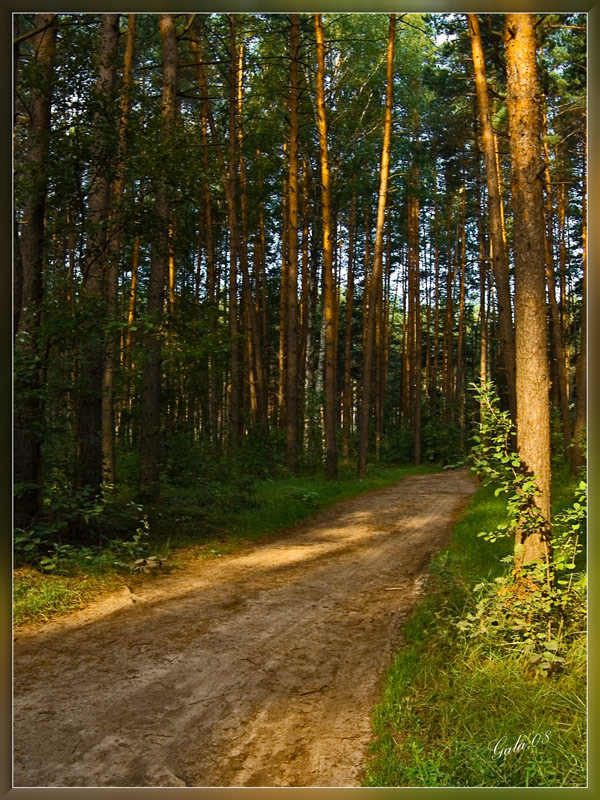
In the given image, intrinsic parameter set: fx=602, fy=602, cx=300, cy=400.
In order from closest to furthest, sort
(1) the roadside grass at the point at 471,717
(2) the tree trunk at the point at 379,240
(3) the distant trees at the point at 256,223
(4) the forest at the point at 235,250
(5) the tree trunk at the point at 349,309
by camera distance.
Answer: (1) the roadside grass at the point at 471,717 → (4) the forest at the point at 235,250 → (3) the distant trees at the point at 256,223 → (2) the tree trunk at the point at 379,240 → (5) the tree trunk at the point at 349,309

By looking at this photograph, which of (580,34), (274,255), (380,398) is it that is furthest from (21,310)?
(380,398)

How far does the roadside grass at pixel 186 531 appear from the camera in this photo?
17.2 ft

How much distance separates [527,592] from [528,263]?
7.75 feet

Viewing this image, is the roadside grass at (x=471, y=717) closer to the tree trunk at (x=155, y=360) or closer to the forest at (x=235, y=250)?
the forest at (x=235, y=250)

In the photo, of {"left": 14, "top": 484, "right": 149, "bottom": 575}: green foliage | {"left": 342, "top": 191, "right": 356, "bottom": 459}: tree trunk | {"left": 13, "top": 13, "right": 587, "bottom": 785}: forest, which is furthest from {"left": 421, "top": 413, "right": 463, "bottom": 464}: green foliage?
{"left": 14, "top": 484, "right": 149, "bottom": 575}: green foliage

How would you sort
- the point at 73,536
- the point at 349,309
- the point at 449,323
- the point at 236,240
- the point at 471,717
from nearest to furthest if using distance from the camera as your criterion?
the point at 471,717
the point at 73,536
the point at 236,240
the point at 349,309
the point at 449,323

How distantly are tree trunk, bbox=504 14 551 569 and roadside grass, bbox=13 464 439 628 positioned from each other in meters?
3.79

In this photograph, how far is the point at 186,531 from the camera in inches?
311

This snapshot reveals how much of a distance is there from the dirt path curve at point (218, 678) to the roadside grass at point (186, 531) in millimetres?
363

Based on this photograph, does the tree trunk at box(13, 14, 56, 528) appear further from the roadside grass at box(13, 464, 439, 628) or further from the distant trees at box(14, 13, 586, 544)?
the roadside grass at box(13, 464, 439, 628)

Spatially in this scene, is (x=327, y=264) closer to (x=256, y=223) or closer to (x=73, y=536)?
(x=256, y=223)

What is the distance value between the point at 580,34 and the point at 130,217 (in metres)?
8.95
